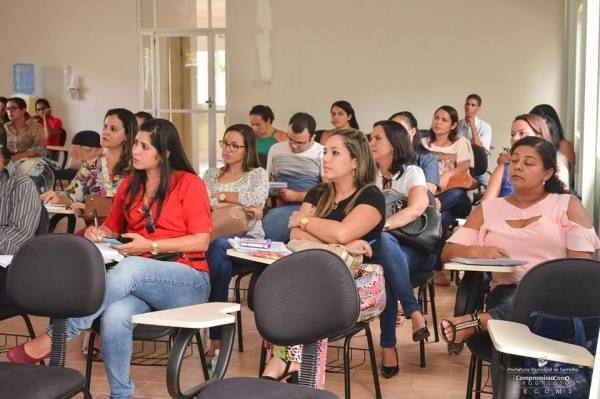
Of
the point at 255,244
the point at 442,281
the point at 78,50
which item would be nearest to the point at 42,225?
the point at 255,244

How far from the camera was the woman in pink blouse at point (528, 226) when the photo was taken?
11.8 ft

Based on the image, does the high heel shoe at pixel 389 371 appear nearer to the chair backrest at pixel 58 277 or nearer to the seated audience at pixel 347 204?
the seated audience at pixel 347 204

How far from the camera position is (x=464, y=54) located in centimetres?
1086

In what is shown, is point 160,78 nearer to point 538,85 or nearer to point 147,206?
point 538,85

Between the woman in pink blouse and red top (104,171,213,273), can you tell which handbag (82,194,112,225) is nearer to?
red top (104,171,213,273)

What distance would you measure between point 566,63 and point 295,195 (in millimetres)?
5185

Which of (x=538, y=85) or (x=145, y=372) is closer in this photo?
(x=145, y=372)

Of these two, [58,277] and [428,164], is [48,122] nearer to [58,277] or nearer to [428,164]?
[428,164]

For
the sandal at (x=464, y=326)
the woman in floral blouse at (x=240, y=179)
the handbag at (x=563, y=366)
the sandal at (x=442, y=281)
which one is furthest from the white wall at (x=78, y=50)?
the handbag at (x=563, y=366)

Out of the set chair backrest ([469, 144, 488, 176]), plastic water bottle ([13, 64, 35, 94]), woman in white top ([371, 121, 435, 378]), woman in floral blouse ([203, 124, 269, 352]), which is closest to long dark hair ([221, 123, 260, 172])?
woman in floral blouse ([203, 124, 269, 352])

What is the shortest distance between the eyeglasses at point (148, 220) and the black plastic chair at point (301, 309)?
3.62 feet

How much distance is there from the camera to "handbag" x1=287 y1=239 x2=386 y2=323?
3.54 metres

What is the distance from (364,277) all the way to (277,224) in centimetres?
178

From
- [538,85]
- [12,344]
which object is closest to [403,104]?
[538,85]
